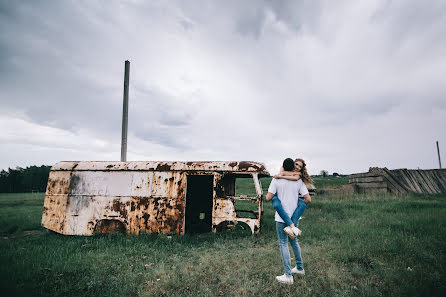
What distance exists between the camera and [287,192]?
12.1 ft

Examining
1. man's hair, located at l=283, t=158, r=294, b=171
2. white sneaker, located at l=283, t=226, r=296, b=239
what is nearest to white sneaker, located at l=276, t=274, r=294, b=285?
white sneaker, located at l=283, t=226, r=296, b=239

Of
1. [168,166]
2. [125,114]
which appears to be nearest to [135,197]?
[168,166]

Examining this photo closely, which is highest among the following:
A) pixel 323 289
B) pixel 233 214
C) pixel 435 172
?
pixel 435 172

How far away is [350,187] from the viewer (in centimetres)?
1493

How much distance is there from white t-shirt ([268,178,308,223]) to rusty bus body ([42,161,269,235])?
116 inches

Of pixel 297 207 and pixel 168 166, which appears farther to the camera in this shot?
pixel 168 166

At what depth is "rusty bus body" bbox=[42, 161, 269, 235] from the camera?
687 cm

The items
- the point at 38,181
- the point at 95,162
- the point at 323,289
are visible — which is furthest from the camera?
the point at 38,181

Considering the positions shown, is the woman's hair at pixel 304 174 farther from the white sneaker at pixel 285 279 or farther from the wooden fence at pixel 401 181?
the wooden fence at pixel 401 181

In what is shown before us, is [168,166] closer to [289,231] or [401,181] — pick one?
[289,231]

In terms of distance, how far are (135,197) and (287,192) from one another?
511 cm

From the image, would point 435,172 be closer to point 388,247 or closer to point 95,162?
point 388,247

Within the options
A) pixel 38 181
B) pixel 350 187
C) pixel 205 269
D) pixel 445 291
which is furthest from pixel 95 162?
pixel 38 181

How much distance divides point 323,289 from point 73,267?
464cm
